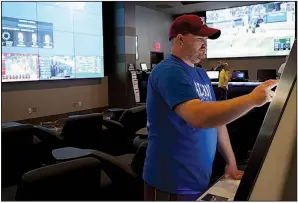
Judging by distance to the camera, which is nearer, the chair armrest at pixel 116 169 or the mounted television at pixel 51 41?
the chair armrest at pixel 116 169

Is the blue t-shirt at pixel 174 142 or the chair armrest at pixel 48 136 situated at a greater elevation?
the blue t-shirt at pixel 174 142

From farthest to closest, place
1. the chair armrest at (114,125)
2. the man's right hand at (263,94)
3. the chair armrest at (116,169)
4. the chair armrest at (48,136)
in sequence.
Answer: the chair armrest at (114,125) → the chair armrest at (48,136) → the chair armrest at (116,169) → the man's right hand at (263,94)

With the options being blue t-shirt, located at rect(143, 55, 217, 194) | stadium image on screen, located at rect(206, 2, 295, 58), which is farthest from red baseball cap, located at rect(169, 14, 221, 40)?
stadium image on screen, located at rect(206, 2, 295, 58)

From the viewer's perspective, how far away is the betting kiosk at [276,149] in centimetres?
62

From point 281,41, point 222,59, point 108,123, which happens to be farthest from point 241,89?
point 222,59

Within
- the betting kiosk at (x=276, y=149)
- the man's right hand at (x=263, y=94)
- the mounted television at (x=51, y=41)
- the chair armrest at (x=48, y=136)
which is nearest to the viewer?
the betting kiosk at (x=276, y=149)

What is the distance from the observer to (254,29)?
30.9 ft

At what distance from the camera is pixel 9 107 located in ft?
19.9

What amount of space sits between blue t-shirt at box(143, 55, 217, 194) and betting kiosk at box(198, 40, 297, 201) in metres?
0.56

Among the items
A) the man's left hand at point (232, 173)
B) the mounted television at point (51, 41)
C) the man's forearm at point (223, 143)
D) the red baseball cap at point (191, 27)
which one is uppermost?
the mounted television at point (51, 41)

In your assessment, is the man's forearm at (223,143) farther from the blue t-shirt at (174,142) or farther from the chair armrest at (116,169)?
the chair armrest at (116,169)

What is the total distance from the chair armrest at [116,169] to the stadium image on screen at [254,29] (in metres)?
7.81

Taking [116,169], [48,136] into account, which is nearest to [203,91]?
[116,169]

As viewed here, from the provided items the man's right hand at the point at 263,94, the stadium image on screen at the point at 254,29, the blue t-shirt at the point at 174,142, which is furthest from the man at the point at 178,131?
the stadium image on screen at the point at 254,29
